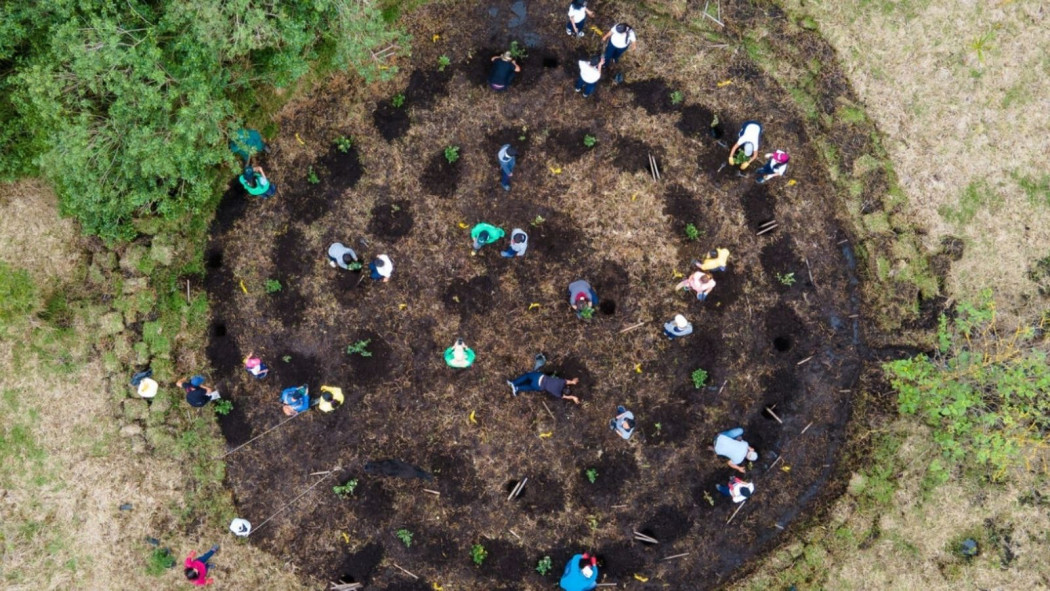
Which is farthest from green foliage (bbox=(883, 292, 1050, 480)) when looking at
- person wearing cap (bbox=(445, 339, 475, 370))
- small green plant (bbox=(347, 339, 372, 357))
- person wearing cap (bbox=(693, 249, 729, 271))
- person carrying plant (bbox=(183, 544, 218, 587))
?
person carrying plant (bbox=(183, 544, 218, 587))

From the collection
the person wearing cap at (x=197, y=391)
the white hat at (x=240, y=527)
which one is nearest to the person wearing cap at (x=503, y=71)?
the person wearing cap at (x=197, y=391)

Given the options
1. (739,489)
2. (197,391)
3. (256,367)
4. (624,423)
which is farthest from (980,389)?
(197,391)

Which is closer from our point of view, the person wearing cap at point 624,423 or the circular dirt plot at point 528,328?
the person wearing cap at point 624,423

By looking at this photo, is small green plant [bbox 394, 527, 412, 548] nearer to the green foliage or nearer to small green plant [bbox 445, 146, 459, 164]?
small green plant [bbox 445, 146, 459, 164]

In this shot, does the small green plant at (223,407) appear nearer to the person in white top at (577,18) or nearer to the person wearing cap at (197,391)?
the person wearing cap at (197,391)

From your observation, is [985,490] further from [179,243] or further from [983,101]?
[179,243]

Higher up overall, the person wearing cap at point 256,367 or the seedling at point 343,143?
the seedling at point 343,143

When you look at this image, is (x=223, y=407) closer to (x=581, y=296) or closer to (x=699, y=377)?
(x=581, y=296)
